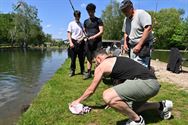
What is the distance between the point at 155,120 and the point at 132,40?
2.03 m

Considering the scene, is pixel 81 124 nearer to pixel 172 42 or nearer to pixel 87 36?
pixel 87 36

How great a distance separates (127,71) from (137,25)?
6.07 feet

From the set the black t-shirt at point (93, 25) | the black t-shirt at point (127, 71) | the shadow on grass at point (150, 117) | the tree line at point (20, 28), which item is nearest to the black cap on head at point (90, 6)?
the black t-shirt at point (93, 25)

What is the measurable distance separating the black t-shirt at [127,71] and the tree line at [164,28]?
2996 inches

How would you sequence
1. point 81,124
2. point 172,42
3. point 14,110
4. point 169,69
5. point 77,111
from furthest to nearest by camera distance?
point 172,42, point 169,69, point 14,110, point 77,111, point 81,124

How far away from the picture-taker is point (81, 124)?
5.29 meters

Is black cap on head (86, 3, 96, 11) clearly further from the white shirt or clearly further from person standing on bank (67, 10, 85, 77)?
the white shirt

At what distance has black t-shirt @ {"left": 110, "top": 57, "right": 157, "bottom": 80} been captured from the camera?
494 cm

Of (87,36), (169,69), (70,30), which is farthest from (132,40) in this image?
(169,69)

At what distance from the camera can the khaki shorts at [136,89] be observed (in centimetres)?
489

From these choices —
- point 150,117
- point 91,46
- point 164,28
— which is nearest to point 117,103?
point 150,117

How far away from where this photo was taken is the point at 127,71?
499cm

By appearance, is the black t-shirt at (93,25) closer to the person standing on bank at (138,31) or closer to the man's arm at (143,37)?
the person standing on bank at (138,31)

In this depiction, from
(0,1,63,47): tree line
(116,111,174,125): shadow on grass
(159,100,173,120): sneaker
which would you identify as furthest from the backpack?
(0,1,63,47): tree line
